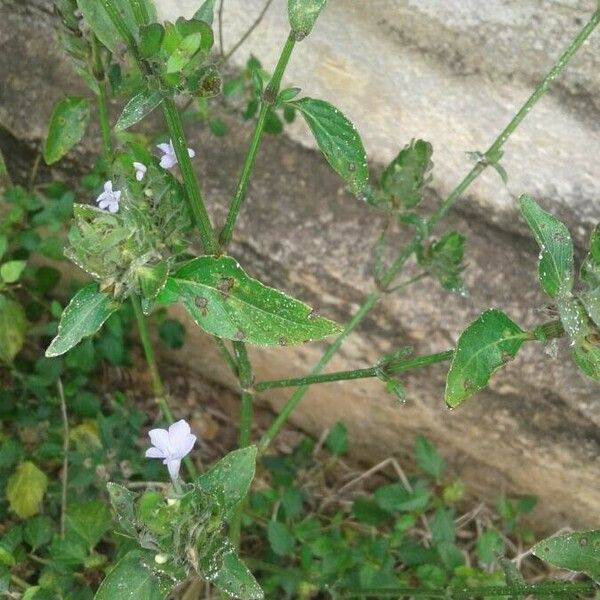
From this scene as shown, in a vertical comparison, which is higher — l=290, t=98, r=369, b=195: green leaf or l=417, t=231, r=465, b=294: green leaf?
l=290, t=98, r=369, b=195: green leaf

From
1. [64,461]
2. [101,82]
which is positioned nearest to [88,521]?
[64,461]

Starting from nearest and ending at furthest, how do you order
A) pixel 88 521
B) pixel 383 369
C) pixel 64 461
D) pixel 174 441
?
pixel 174 441
pixel 383 369
pixel 88 521
pixel 64 461

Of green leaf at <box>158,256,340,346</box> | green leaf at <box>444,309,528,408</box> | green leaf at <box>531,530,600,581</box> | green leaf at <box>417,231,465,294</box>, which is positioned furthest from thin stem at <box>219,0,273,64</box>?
green leaf at <box>531,530,600,581</box>

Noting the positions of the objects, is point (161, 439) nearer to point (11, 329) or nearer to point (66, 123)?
point (66, 123)

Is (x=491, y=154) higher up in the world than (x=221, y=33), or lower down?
higher up

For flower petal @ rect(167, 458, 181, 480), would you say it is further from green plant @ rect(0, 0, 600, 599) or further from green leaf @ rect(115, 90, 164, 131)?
green leaf @ rect(115, 90, 164, 131)

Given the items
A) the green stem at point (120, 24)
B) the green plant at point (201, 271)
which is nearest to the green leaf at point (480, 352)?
the green plant at point (201, 271)

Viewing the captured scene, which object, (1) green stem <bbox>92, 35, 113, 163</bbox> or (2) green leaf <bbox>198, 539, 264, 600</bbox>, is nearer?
(2) green leaf <bbox>198, 539, 264, 600</bbox>
